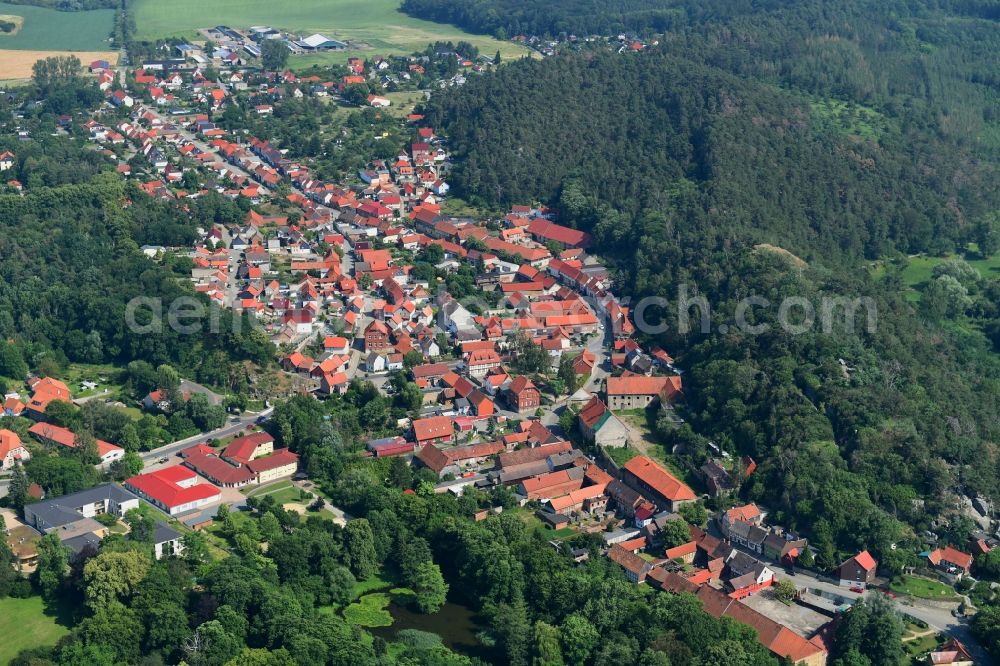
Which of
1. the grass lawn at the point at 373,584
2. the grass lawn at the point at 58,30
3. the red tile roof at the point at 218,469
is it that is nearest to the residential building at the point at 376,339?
the red tile roof at the point at 218,469

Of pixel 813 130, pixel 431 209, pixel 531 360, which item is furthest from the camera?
pixel 813 130

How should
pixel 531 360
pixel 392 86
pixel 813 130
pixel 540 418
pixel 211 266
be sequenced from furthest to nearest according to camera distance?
pixel 392 86 → pixel 813 130 → pixel 211 266 → pixel 531 360 → pixel 540 418

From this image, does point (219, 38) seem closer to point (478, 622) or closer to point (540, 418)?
point (540, 418)

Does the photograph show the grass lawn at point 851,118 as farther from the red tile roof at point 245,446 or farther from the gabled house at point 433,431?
the red tile roof at point 245,446

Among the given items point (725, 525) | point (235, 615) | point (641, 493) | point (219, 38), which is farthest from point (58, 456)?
point (219, 38)

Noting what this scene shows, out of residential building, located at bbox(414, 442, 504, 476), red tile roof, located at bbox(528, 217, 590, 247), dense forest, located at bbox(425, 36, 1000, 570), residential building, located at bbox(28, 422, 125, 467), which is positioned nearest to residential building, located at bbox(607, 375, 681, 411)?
dense forest, located at bbox(425, 36, 1000, 570)

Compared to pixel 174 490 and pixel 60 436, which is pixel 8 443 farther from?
pixel 174 490

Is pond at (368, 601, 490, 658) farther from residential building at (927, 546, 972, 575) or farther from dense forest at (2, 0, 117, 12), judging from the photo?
dense forest at (2, 0, 117, 12)
